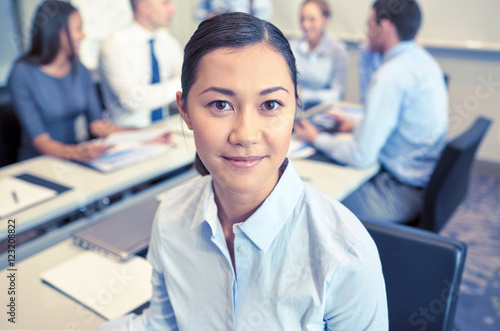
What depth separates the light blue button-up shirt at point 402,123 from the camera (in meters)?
1.77

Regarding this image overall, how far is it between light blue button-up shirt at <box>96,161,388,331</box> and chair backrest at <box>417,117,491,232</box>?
0.97 m

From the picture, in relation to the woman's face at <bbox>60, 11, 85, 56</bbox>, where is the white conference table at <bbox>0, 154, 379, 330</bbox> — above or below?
below

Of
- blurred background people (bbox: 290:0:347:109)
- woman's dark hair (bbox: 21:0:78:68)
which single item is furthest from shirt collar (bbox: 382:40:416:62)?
woman's dark hair (bbox: 21:0:78:68)

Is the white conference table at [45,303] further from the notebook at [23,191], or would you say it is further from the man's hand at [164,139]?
the man's hand at [164,139]

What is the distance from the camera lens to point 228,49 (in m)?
0.66

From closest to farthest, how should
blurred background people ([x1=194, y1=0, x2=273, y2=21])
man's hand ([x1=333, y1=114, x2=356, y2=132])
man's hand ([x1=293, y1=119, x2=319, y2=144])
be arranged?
man's hand ([x1=293, y1=119, x2=319, y2=144]) → man's hand ([x1=333, y1=114, x2=356, y2=132]) → blurred background people ([x1=194, y1=0, x2=273, y2=21])

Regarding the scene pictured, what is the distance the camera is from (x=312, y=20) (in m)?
3.14

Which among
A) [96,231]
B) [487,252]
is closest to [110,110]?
[96,231]

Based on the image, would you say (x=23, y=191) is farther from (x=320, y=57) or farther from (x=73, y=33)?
(x=320, y=57)

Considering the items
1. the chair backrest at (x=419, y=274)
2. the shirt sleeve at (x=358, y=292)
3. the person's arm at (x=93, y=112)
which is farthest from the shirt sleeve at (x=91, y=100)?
the shirt sleeve at (x=358, y=292)

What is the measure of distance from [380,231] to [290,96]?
1.43 ft

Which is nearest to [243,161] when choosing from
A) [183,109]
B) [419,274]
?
[183,109]

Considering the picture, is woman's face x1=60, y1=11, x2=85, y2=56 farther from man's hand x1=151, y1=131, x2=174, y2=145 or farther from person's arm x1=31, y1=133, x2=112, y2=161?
man's hand x1=151, y1=131, x2=174, y2=145

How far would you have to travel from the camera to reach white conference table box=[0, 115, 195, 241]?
1358 mm
